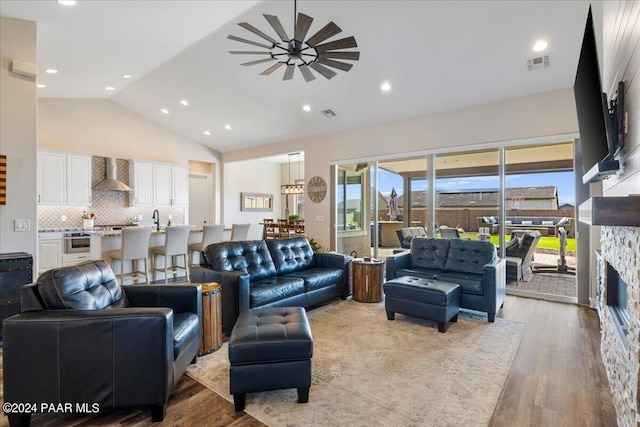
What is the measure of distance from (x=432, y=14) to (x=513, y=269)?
Result: 4160 mm

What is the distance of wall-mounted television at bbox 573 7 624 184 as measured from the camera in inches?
83.3

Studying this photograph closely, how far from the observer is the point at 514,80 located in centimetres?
459

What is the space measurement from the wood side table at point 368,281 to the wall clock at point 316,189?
125 inches

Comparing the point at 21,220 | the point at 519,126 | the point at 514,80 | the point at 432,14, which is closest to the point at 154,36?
the point at 21,220

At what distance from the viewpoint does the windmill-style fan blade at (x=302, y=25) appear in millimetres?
2762

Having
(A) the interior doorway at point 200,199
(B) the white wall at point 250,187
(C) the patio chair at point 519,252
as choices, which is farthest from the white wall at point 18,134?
(C) the patio chair at point 519,252

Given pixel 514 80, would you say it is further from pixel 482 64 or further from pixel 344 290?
pixel 344 290

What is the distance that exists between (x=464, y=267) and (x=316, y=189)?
418 centimetres

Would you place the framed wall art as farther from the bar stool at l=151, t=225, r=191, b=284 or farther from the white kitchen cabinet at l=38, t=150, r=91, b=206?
the bar stool at l=151, t=225, r=191, b=284

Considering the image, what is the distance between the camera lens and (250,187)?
10.9 m

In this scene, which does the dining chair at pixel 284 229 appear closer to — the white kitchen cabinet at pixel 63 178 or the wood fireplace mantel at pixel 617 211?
the white kitchen cabinet at pixel 63 178

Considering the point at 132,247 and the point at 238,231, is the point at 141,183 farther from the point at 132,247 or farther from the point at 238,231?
the point at 132,247

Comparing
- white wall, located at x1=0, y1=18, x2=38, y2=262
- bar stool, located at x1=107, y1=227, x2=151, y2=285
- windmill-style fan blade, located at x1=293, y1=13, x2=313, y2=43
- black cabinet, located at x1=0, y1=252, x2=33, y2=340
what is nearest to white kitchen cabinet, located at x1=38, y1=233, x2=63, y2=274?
bar stool, located at x1=107, y1=227, x2=151, y2=285

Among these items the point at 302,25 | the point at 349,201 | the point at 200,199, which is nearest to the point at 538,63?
the point at 302,25
